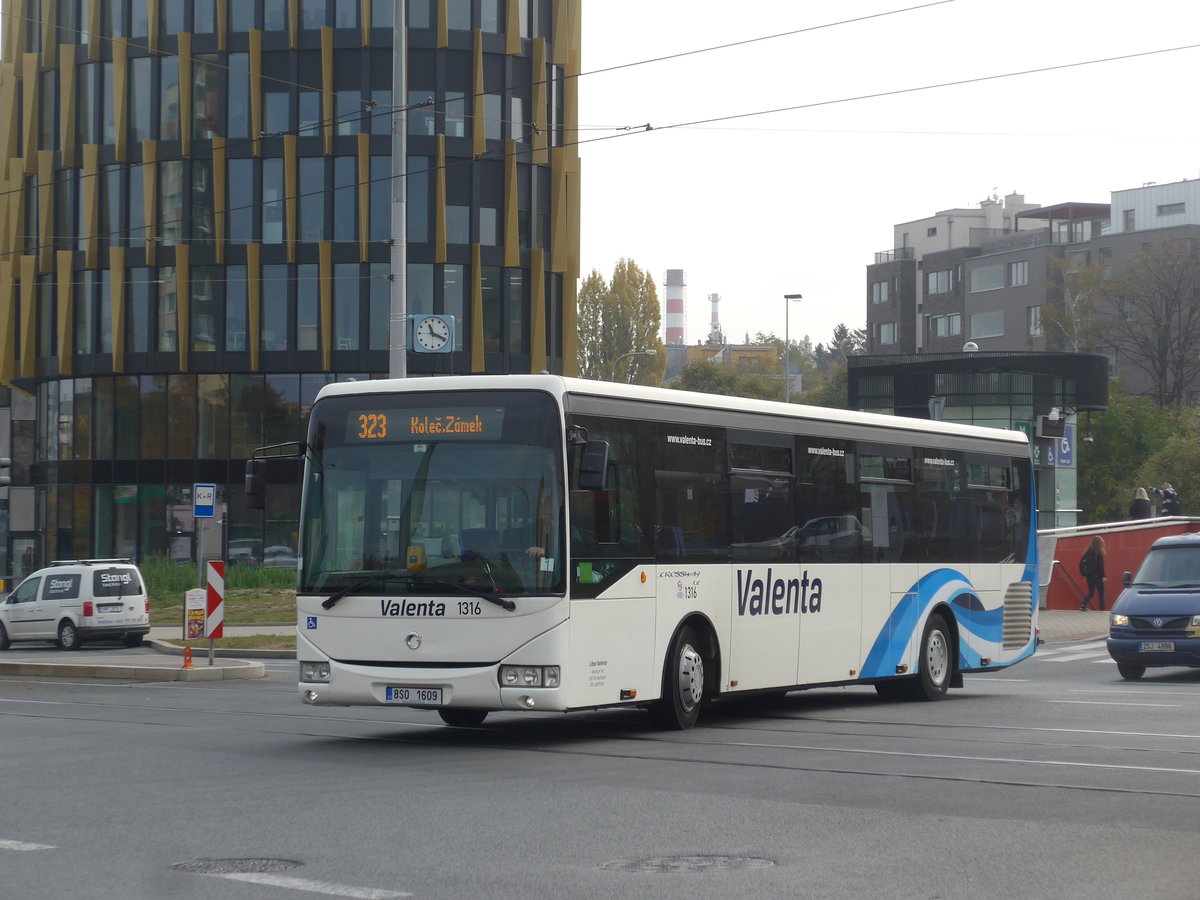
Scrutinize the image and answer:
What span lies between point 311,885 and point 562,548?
596cm

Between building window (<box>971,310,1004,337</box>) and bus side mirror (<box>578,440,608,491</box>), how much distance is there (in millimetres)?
95259

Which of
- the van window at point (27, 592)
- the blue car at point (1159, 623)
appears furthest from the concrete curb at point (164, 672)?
the blue car at point (1159, 623)

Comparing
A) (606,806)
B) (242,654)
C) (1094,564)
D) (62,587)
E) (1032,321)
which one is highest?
(1032,321)

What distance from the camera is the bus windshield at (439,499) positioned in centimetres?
1322

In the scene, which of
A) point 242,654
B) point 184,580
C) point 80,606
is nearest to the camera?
point 242,654

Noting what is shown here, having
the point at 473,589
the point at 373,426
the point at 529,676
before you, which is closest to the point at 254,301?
the point at 373,426

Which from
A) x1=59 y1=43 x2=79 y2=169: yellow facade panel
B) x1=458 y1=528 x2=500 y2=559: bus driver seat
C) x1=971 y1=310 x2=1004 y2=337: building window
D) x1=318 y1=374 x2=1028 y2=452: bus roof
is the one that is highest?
x1=59 y1=43 x2=79 y2=169: yellow facade panel

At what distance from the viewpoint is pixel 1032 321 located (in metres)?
102

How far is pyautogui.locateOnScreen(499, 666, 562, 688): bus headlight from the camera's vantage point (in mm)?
13055

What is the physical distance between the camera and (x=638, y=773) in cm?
1161

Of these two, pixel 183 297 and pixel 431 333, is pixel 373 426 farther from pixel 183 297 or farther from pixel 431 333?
pixel 183 297

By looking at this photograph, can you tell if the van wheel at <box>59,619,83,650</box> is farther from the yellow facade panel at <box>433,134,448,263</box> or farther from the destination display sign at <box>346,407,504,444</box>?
the yellow facade panel at <box>433,134,448,263</box>

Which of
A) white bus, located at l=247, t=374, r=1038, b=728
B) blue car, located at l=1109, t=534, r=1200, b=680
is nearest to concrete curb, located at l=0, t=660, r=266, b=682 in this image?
white bus, located at l=247, t=374, r=1038, b=728

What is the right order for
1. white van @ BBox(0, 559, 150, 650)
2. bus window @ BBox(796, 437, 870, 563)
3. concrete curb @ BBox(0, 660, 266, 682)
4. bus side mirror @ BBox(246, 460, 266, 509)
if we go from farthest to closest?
white van @ BBox(0, 559, 150, 650) → concrete curb @ BBox(0, 660, 266, 682) → bus window @ BBox(796, 437, 870, 563) → bus side mirror @ BBox(246, 460, 266, 509)
